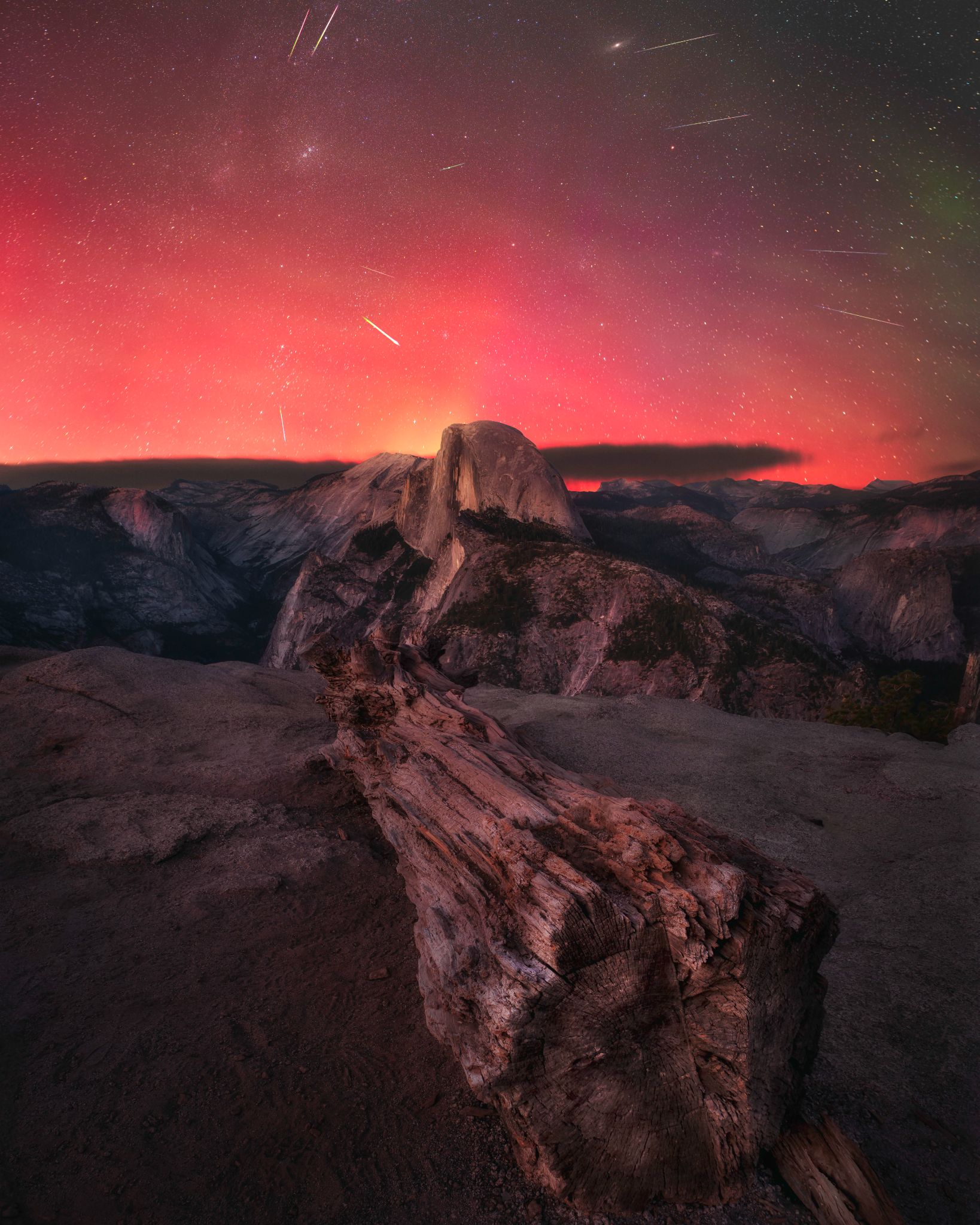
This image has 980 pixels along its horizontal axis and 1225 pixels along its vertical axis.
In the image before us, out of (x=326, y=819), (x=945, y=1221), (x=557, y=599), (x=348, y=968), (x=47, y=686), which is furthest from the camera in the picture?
(x=557, y=599)

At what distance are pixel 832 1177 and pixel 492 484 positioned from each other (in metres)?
81.1

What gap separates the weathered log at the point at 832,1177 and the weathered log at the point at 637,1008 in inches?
7.8

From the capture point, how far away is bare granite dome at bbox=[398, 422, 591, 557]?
3132 inches

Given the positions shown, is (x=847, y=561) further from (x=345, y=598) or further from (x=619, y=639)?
(x=345, y=598)

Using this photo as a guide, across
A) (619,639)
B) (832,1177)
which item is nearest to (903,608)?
(619,639)

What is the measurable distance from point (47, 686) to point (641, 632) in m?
43.8

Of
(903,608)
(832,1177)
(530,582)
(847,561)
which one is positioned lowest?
(903,608)

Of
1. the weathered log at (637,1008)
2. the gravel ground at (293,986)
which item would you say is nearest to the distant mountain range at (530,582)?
the gravel ground at (293,986)

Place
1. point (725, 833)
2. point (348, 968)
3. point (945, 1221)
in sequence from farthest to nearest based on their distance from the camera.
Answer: point (348, 968) → point (725, 833) → point (945, 1221)

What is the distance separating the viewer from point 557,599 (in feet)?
185

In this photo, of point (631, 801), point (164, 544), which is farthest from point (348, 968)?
point (164, 544)

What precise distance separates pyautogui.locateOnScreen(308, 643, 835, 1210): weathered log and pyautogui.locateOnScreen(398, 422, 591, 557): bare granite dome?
73.4 m

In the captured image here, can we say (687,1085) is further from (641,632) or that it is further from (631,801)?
(641,632)

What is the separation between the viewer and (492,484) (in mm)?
82125
